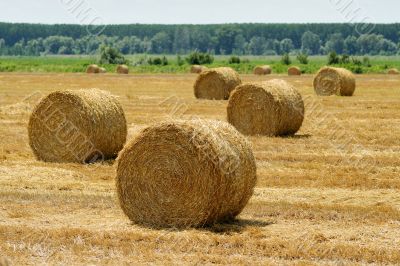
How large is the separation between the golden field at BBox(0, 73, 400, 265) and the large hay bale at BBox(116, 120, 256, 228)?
29 centimetres

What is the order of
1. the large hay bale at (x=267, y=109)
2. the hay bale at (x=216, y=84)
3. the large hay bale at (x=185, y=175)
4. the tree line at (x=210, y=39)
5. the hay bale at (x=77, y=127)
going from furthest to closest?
the tree line at (x=210, y=39)
the hay bale at (x=216, y=84)
the large hay bale at (x=267, y=109)
the hay bale at (x=77, y=127)
the large hay bale at (x=185, y=175)

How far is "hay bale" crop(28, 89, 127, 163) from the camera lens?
A: 16.7m

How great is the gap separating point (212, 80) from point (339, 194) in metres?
19.6

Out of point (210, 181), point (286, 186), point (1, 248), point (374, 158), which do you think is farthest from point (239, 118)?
point (1, 248)

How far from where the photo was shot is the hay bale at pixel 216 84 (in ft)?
107

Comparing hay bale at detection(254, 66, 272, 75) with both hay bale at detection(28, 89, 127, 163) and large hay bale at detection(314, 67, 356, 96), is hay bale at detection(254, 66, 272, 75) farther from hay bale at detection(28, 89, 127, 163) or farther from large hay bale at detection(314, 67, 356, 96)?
hay bale at detection(28, 89, 127, 163)

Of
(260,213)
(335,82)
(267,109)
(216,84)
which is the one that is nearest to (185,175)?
(260,213)

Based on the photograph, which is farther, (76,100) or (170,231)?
(76,100)

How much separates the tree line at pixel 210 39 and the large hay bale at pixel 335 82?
98776mm

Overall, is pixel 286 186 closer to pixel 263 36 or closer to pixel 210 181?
pixel 210 181

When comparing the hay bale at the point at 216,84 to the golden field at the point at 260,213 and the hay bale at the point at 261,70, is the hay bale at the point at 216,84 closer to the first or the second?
the golden field at the point at 260,213

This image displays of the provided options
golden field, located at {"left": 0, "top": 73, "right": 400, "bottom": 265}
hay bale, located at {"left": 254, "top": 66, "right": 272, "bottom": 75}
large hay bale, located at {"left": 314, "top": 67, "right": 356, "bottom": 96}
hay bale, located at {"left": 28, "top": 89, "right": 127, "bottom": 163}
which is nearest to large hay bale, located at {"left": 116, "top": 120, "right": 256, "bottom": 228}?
golden field, located at {"left": 0, "top": 73, "right": 400, "bottom": 265}

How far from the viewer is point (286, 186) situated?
14227 millimetres

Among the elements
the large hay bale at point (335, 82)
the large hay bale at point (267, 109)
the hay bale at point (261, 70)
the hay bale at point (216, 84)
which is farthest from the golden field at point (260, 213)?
the hay bale at point (261, 70)
